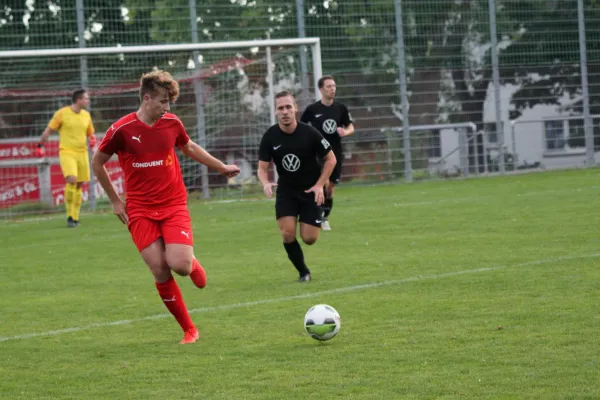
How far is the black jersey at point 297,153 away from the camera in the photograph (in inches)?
418

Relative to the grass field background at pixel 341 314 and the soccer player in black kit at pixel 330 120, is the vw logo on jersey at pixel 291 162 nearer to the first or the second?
the grass field background at pixel 341 314

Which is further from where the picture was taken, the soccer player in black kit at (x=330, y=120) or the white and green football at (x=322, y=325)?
the soccer player in black kit at (x=330, y=120)

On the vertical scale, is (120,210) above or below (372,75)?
below

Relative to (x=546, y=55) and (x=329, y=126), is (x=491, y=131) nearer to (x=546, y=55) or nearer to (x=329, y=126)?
(x=546, y=55)

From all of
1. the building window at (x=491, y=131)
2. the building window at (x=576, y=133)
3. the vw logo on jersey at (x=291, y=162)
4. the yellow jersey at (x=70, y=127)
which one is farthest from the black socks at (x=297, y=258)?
the building window at (x=576, y=133)

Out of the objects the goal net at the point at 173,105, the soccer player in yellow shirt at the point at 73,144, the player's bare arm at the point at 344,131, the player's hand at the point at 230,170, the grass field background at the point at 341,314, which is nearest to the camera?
the grass field background at the point at 341,314

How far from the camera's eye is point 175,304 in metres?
7.73

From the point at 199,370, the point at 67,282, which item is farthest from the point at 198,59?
the point at 199,370

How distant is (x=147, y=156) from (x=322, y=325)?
184 centimetres

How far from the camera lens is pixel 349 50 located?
25.9 meters

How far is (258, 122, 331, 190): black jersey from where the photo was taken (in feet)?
34.8

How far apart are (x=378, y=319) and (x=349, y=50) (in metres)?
18.5

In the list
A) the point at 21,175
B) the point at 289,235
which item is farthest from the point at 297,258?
the point at 21,175

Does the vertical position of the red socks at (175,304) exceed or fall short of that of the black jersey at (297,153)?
it falls short
